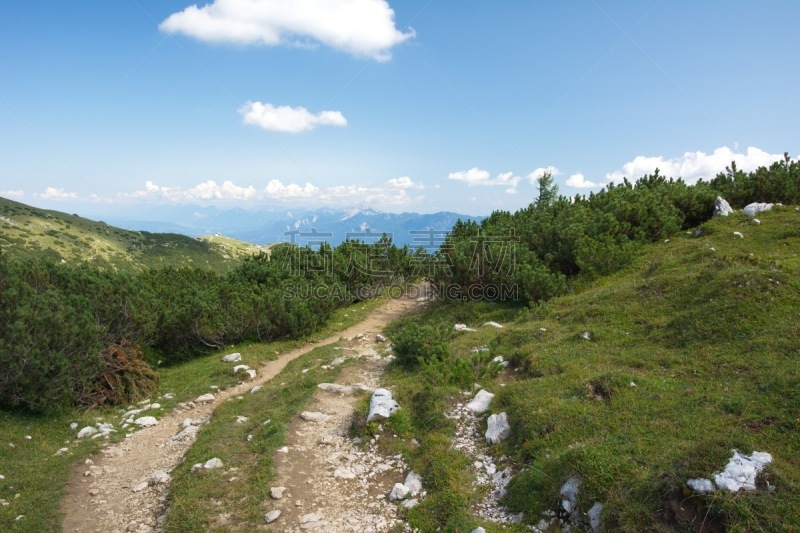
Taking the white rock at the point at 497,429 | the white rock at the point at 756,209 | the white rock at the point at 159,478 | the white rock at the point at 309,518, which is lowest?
the white rock at the point at 159,478

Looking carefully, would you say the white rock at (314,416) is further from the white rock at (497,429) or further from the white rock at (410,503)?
the white rock at (497,429)

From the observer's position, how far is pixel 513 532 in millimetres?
5582

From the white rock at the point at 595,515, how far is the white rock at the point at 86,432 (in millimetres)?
10213

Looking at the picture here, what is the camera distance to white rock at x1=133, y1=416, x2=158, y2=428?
10383mm

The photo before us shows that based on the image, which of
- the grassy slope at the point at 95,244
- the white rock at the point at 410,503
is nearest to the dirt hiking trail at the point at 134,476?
the white rock at the point at 410,503

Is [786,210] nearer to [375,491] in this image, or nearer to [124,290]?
[375,491]

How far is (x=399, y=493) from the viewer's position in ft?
22.3

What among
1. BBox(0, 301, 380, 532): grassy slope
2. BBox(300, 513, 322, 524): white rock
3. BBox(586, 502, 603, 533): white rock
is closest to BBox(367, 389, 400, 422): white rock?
BBox(300, 513, 322, 524): white rock

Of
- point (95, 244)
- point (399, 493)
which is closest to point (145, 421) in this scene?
point (399, 493)

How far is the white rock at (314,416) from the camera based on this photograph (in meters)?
9.42

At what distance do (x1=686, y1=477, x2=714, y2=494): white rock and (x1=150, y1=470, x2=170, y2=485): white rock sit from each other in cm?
798

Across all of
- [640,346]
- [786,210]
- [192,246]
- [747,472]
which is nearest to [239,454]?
[747,472]

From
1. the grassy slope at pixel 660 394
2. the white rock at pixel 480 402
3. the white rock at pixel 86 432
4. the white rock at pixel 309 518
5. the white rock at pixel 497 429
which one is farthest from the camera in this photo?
the white rock at pixel 86 432

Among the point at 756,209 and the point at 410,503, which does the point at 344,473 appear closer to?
the point at 410,503
